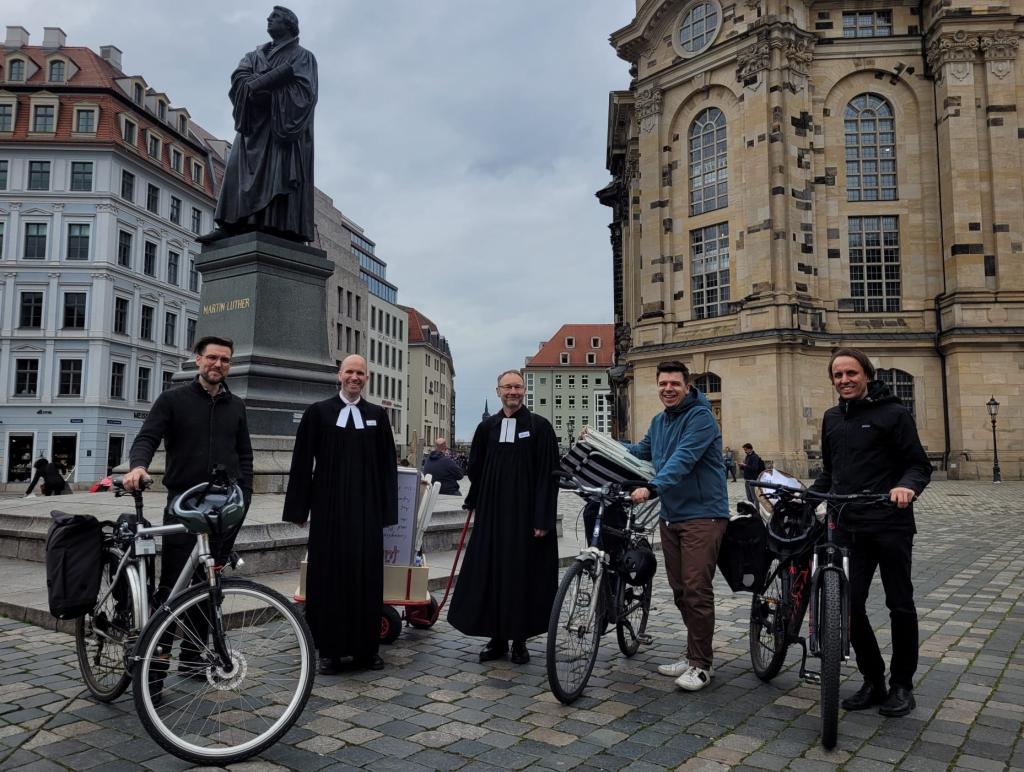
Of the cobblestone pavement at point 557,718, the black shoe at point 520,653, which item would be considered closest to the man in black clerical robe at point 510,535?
the black shoe at point 520,653

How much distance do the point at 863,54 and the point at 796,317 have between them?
13.0 m

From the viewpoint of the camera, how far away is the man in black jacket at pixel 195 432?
4.57 meters

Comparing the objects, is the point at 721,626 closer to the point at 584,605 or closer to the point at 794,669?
the point at 794,669

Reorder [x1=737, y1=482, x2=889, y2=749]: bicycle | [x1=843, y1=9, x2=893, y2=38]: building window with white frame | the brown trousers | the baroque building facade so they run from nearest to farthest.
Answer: [x1=737, y1=482, x2=889, y2=749]: bicycle → the brown trousers → the baroque building facade → [x1=843, y1=9, x2=893, y2=38]: building window with white frame

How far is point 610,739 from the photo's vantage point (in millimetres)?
4062

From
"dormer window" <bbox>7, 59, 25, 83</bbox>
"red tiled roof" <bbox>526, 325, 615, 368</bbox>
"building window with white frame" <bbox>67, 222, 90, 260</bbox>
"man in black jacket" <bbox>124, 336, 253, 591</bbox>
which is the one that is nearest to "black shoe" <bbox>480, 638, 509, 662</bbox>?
"man in black jacket" <bbox>124, 336, 253, 591</bbox>

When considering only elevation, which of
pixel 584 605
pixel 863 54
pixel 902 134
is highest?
pixel 863 54

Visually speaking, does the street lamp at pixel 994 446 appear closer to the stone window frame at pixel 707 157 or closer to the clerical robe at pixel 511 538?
the stone window frame at pixel 707 157

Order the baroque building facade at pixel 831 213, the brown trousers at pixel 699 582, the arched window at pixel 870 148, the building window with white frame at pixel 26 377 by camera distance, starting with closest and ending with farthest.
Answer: the brown trousers at pixel 699 582
the baroque building facade at pixel 831 213
the arched window at pixel 870 148
the building window with white frame at pixel 26 377

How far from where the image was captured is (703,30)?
37.8m

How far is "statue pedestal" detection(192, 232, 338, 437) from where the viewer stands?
1005cm

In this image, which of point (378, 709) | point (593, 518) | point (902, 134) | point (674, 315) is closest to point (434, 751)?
point (378, 709)

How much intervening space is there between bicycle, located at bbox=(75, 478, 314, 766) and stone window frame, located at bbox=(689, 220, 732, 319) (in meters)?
34.5

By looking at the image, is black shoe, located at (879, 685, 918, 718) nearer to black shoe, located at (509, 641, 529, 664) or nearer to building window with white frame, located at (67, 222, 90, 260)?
black shoe, located at (509, 641, 529, 664)
